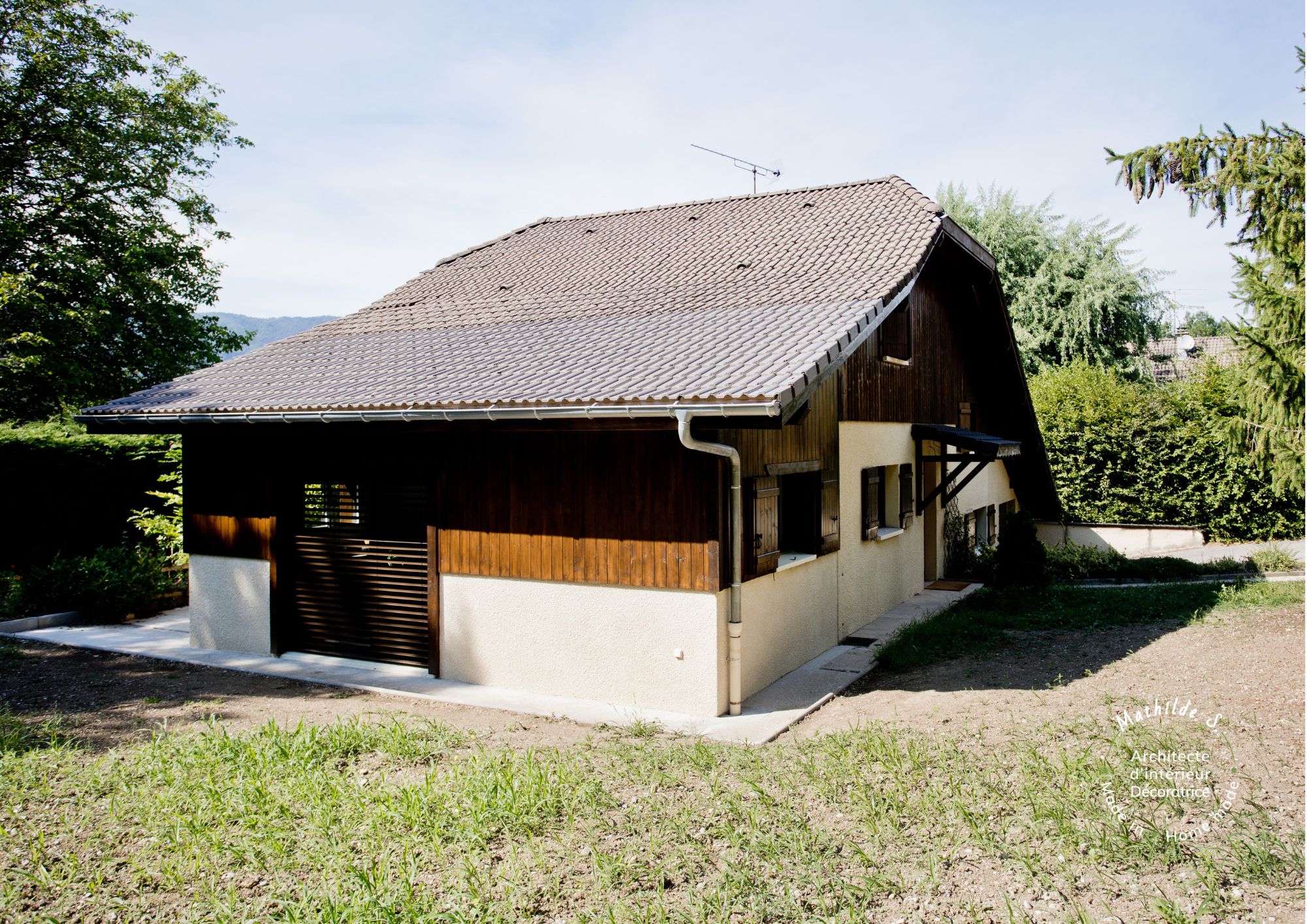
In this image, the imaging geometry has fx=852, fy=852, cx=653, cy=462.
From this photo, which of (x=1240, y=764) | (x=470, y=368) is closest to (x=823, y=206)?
(x=470, y=368)

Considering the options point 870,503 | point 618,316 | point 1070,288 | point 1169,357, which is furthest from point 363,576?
point 1169,357

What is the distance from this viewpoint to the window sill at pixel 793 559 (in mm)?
8703

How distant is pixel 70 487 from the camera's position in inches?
546

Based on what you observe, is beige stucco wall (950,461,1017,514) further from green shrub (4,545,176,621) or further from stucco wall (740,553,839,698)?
green shrub (4,545,176,621)

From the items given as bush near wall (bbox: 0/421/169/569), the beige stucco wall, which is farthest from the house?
bush near wall (bbox: 0/421/169/569)

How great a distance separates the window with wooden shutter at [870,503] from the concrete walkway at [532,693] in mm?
1232

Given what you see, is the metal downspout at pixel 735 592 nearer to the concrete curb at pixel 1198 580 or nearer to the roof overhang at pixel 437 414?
the roof overhang at pixel 437 414

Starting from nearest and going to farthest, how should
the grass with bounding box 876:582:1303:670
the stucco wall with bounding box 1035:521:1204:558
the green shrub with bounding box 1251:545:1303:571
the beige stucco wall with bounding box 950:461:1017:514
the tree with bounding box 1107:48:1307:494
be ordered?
the tree with bounding box 1107:48:1307:494 < the grass with bounding box 876:582:1303:670 < the green shrub with bounding box 1251:545:1303:571 < the beige stucco wall with bounding box 950:461:1017:514 < the stucco wall with bounding box 1035:521:1204:558

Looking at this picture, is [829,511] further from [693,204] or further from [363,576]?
[693,204]

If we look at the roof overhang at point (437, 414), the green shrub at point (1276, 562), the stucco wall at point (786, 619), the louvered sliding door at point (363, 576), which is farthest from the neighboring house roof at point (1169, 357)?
the louvered sliding door at point (363, 576)

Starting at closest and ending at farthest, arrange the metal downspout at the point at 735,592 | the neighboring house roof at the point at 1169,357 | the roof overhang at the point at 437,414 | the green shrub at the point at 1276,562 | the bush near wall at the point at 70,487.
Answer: the roof overhang at the point at 437,414
the metal downspout at the point at 735,592
the bush near wall at the point at 70,487
the green shrub at the point at 1276,562
the neighboring house roof at the point at 1169,357

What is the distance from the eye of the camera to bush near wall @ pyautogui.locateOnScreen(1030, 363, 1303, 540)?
18.9 m

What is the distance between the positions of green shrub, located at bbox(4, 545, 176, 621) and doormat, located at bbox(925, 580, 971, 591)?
11.9m

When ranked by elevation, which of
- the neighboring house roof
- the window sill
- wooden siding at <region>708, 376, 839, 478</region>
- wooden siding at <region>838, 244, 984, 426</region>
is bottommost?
the window sill
